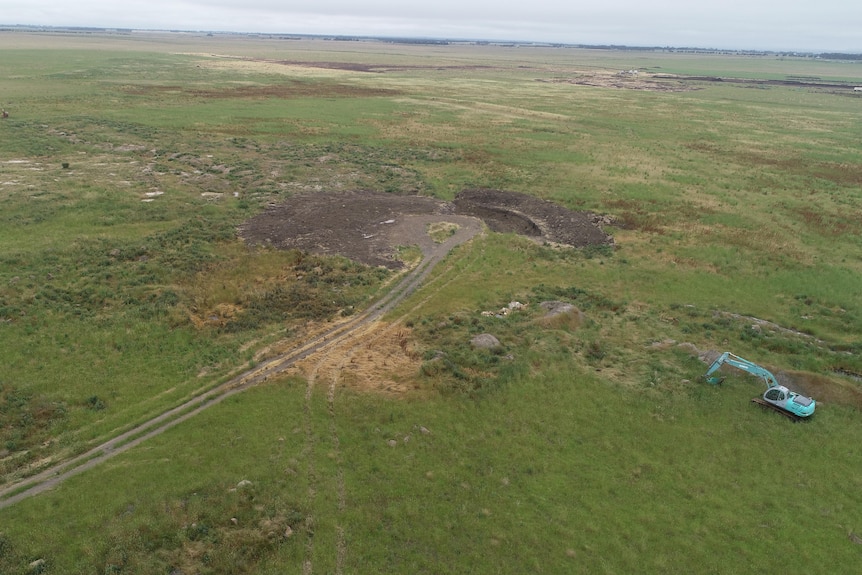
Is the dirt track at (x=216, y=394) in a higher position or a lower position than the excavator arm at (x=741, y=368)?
lower

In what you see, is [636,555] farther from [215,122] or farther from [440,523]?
[215,122]

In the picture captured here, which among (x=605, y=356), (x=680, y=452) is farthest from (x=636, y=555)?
(x=605, y=356)

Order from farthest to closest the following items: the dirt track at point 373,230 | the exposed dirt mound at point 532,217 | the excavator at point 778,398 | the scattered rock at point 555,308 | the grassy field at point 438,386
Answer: the exposed dirt mound at point 532,217 → the scattered rock at point 555,308 → the dirt track at point 373,230 → the excavator at point 778,398 → the grassy field at point 438,386

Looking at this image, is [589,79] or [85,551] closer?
[85,551]

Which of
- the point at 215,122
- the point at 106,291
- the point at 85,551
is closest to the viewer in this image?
the point at 85,551

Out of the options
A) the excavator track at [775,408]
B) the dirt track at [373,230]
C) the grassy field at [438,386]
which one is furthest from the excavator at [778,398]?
the dirt track at [373,230]

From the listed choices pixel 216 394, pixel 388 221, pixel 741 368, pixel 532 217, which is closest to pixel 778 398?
pixel 741 368

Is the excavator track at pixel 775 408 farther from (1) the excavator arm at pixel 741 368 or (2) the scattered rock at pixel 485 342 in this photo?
(2) the scattered rock at pixel 485 342
